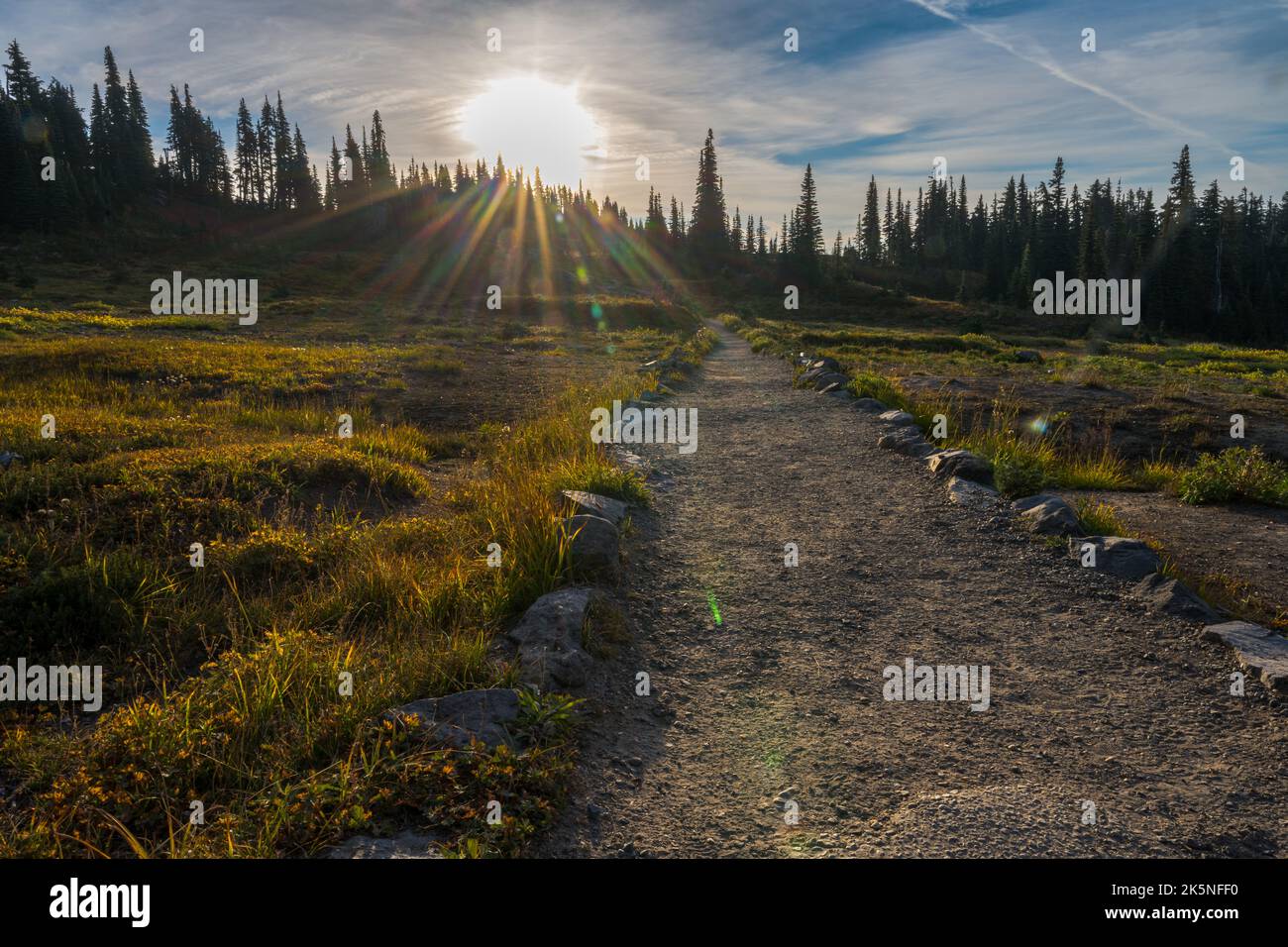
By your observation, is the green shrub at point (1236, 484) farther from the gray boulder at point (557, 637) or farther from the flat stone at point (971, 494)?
the gray boulder at point (557, 637)

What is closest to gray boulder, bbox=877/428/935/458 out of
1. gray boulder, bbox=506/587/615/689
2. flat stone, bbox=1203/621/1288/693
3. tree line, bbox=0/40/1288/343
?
flat stone, bbox=1203/621/1288/693

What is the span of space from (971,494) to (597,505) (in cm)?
419

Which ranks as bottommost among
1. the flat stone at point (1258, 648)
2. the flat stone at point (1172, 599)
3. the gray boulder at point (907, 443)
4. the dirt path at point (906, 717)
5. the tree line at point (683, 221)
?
the dirt path at point (906, 717)

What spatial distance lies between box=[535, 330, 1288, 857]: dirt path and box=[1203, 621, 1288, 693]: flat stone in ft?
0.32

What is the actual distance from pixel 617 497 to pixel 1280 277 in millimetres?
115569

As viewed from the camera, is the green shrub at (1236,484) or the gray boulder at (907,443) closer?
the green shrub at (1236,484)

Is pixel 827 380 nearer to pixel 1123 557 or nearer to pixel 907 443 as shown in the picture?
pixel 907 443

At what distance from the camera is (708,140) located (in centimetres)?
8575

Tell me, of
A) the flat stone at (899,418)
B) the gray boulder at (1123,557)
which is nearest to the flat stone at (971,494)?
the gray boulder at (1123,557)

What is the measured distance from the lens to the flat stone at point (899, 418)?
37.1 feet

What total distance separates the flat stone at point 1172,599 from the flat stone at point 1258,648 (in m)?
0.18

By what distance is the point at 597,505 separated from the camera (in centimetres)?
686
